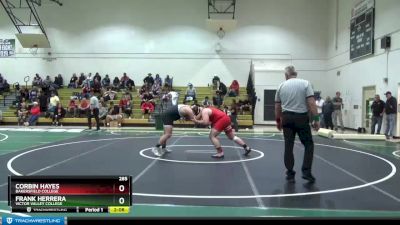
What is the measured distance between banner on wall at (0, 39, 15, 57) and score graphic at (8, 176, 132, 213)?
2990 centimetres

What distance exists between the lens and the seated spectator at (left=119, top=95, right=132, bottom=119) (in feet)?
79.0

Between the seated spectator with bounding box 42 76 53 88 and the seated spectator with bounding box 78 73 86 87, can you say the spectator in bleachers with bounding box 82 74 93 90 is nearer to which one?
the seated spectator with bounding box 78 73 86 87

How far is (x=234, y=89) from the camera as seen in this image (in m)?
26.8

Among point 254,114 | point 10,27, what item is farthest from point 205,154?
point 10,27

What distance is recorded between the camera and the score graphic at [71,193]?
2246 mm

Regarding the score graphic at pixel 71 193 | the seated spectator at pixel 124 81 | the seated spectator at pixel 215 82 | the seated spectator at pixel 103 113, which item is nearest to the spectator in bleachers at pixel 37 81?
the seated spectator at pixel 124 81

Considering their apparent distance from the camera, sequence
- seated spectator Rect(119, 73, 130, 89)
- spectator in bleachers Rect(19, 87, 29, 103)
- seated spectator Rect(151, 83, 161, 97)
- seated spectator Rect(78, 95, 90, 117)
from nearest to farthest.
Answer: seated spectator Rect(78, 95, 90, 117) < spectator in bleachers Rect(19, 87, 29, 103) < seated spectator Rect(151, 83, 161, 97) < seated spectator Rect(119, 73, 130, 89)

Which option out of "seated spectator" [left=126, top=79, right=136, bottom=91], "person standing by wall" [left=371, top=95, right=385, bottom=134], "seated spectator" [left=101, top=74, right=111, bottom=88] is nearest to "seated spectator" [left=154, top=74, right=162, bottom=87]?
"seated spectator" [left=126, top=79, right=136, bottom=91]

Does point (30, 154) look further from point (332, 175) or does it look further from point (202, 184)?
Result: point (332, 175)

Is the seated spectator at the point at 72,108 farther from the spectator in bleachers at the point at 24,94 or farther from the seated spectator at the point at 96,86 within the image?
the spectator in bleachers at the point at 24,94

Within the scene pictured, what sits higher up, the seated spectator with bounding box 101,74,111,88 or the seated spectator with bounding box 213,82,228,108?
the seated spectator with bounding box 101,74,111,88

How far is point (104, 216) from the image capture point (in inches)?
94.0

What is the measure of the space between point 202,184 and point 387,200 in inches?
106

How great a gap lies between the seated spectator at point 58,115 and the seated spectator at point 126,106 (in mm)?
3342
